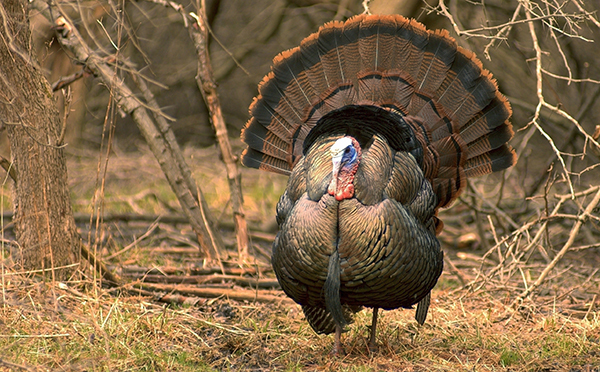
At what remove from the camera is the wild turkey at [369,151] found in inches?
144

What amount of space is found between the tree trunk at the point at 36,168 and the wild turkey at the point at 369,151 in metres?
1.29

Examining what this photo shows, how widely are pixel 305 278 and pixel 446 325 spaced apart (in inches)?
61.2

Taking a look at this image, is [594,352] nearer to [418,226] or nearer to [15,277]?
[418,226]

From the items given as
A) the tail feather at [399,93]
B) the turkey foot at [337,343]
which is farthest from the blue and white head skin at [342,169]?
the turkey foot at [337,343]

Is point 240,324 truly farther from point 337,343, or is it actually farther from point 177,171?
point 177,171

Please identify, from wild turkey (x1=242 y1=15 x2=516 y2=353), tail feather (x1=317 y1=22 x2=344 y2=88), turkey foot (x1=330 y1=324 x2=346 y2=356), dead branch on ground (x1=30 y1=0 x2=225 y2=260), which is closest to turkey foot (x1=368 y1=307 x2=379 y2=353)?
wild turkey (x1=242 y1=15 x2=516 y2=353)

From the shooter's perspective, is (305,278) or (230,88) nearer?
(305,278)

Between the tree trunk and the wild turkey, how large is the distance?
4.23ft

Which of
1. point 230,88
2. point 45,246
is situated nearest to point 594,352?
point 45,246

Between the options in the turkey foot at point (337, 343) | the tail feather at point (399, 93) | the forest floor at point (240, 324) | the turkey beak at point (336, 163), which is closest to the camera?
the turkey beak at point (336, 163)

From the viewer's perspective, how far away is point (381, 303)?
389 cm

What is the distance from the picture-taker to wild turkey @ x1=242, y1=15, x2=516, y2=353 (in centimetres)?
367

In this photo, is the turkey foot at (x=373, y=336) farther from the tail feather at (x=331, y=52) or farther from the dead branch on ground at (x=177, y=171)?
the dead branch on ground at (x=177, y=171)

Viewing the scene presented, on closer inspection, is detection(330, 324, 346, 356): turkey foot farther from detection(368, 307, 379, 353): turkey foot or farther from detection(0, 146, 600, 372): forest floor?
detection(368, 307, 379, 353): turkey foot
